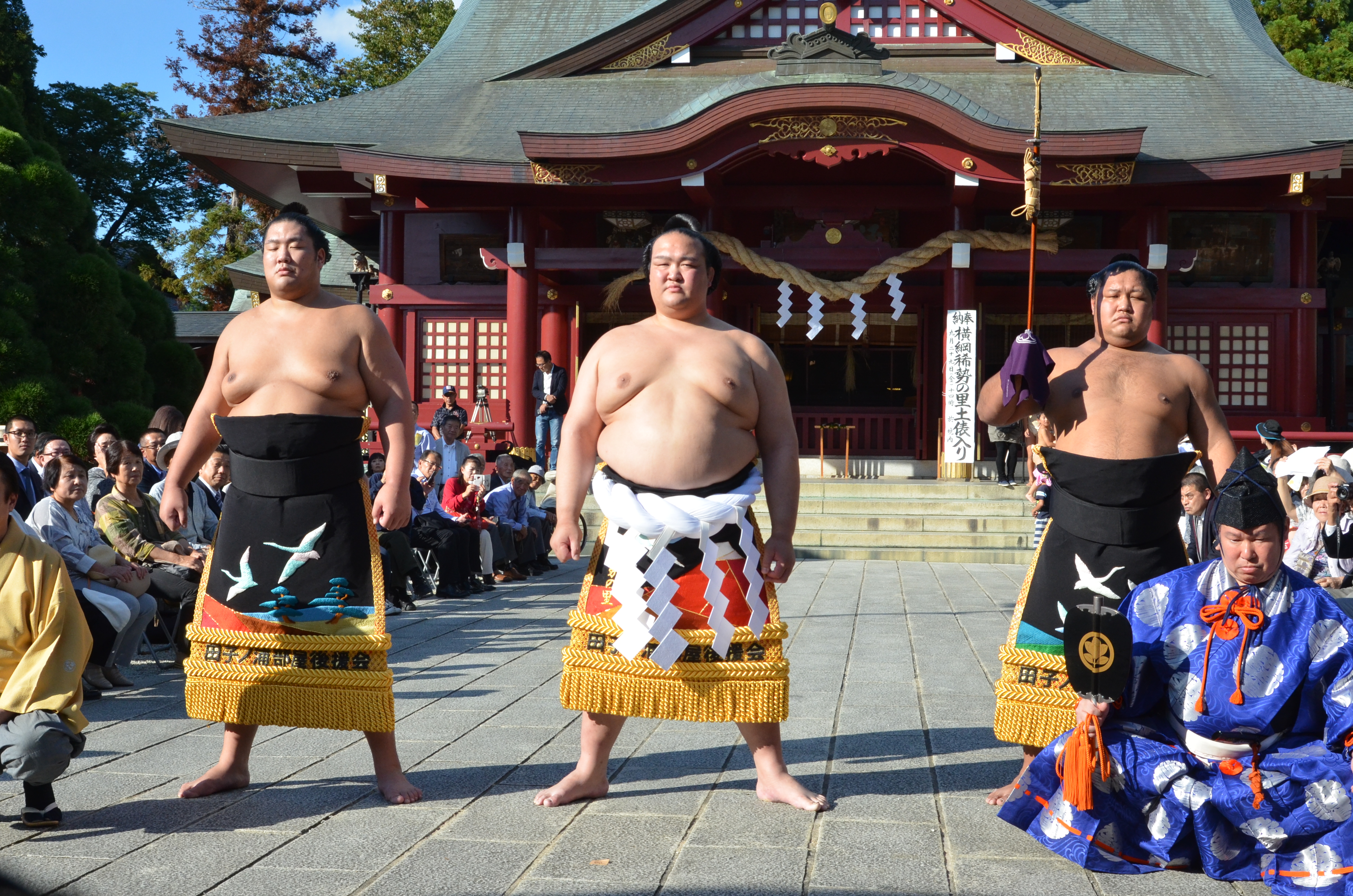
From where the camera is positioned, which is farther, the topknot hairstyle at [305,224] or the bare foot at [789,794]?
the topknot hairstyle at [305,224]

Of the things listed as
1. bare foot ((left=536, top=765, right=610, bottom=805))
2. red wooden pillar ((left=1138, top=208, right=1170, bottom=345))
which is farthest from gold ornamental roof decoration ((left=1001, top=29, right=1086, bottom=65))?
bare foot ((left=536, top=765, right=610, bottom=805))

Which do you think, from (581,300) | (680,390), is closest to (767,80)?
(581,300)

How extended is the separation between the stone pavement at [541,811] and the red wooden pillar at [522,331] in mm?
8864

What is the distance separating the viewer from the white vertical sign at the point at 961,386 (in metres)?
13.6

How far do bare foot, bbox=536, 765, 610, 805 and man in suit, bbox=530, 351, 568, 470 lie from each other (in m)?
10.3

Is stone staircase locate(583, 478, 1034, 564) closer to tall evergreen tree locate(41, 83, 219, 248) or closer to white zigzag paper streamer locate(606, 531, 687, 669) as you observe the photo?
white zigzag paper streamer locate(606, 531, 687, 669)

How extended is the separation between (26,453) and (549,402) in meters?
6.94

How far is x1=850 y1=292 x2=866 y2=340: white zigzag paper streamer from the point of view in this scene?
45.6 ft

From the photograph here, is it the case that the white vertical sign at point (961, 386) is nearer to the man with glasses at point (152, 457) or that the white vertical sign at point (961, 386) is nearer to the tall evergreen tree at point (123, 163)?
the man with glasses at point (152, 457)

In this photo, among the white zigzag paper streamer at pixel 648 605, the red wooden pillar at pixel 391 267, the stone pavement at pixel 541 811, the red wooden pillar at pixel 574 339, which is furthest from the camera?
the red wooden pillar at pixel 574 339

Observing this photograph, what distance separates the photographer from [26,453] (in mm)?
7359

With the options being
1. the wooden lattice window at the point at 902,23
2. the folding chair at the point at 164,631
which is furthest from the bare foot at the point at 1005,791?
the wooden lattice window at the point at 902,23

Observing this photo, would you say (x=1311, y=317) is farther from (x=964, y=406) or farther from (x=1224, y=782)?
(x=1224, y=782)

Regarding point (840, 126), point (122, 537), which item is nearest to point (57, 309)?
point (840, 126)
